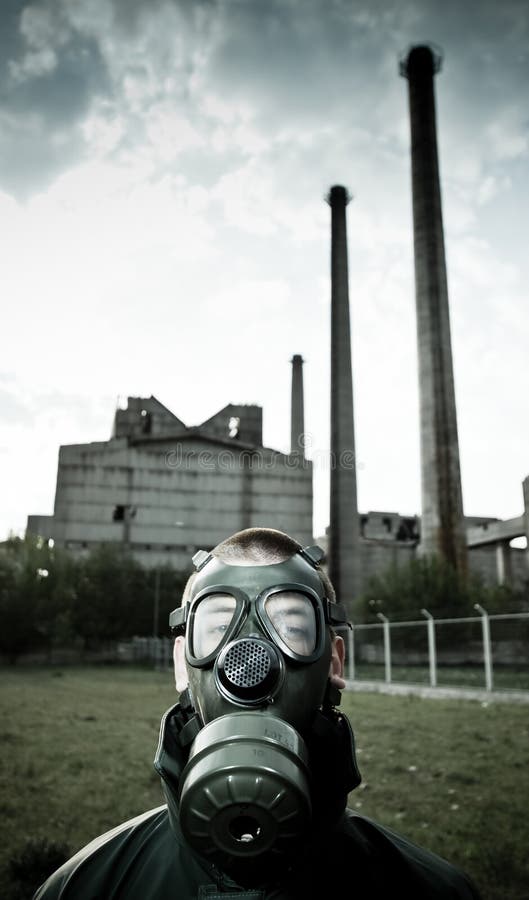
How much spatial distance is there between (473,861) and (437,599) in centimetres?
2724

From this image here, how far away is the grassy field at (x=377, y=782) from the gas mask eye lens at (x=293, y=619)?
2755mm

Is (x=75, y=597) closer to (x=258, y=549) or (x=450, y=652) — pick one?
(x=450, y=652)

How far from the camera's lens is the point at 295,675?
1.91 metres

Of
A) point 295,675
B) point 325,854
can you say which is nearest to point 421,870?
point 325,854

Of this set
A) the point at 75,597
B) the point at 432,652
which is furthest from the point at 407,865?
the point at 75,597

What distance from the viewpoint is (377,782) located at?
6.29m

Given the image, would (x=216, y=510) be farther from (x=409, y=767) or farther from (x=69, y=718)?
(x=409, y=767)

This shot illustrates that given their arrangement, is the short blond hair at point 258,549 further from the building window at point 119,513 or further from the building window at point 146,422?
the building window at point 146,422

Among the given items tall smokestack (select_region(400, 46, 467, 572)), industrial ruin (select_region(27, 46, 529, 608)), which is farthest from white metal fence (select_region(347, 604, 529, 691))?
industrial ruin (select_region(27, 46, 529, 608))

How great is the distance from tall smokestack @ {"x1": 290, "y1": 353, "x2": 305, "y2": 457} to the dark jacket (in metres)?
51.3

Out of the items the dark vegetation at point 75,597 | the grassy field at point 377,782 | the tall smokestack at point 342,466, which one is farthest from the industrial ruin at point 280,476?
the grassy field at point 377,782

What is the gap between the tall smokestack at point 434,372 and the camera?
31031 mm

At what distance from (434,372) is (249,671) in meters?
31.2

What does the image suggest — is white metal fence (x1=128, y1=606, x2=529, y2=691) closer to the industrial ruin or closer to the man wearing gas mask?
the industrial ruin
